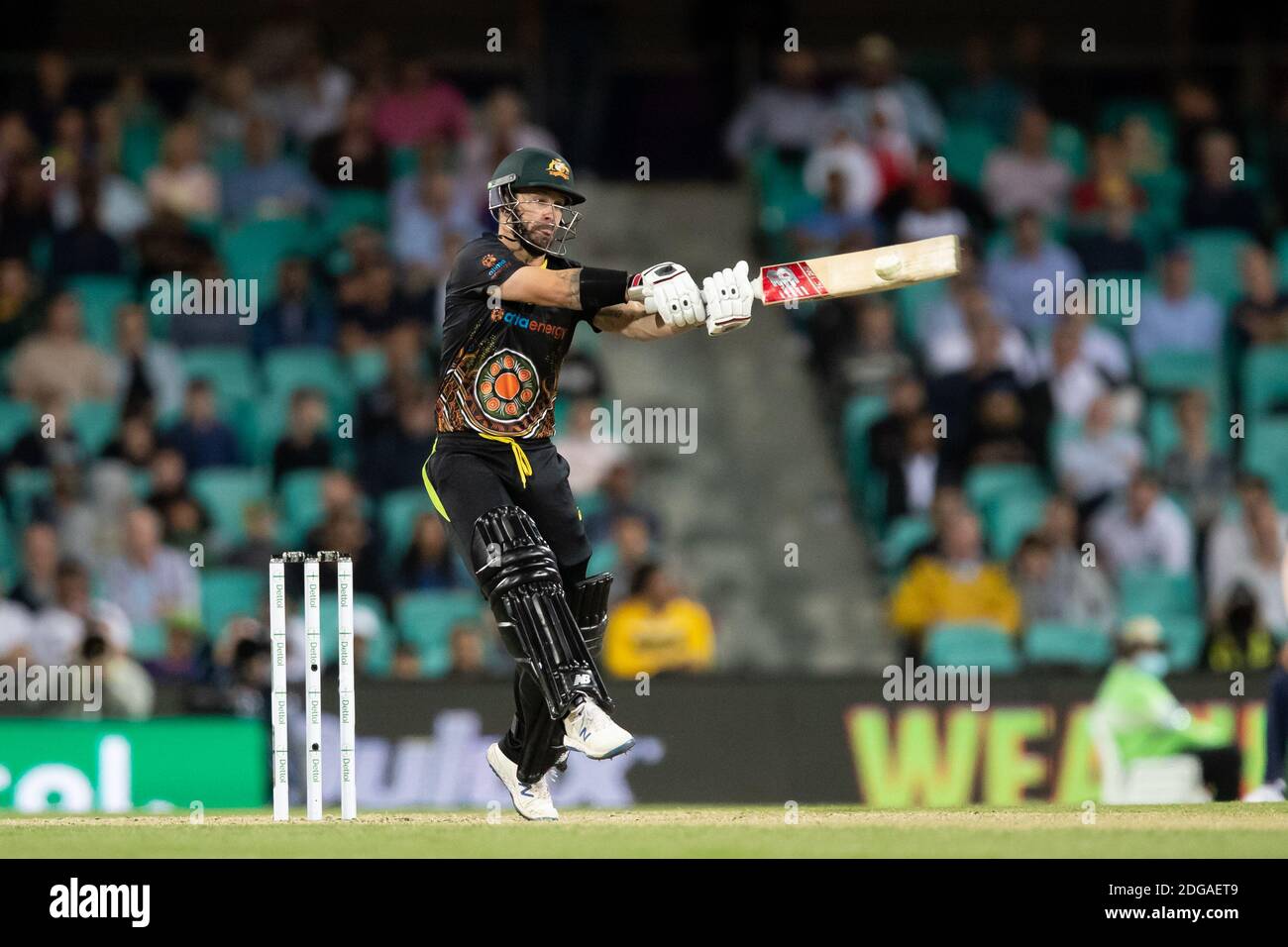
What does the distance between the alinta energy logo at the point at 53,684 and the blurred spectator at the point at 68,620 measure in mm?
194

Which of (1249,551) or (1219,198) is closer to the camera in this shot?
(1249,551)

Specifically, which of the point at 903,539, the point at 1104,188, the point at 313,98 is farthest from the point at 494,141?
the point at 1104,188

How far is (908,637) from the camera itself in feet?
45.0

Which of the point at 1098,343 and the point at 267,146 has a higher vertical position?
the point at 267,146

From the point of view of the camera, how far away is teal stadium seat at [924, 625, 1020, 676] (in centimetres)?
1334

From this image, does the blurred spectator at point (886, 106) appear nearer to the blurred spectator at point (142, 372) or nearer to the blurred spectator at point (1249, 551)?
the blurred spectator at point (1249, 551)

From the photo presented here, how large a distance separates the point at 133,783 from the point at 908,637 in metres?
4.88

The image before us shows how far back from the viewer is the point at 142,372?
48.3 feet

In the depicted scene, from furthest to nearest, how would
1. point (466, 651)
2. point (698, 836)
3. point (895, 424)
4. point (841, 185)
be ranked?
point (841, 185) < point (895, 424) < point (466, 651) < point (698, 836)

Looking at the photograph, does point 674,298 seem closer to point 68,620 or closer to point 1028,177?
point 68,620

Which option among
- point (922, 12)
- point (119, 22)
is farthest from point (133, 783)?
point (922, 12)

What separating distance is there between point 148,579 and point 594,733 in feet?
21.8

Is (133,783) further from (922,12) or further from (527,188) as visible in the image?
(922,12)
